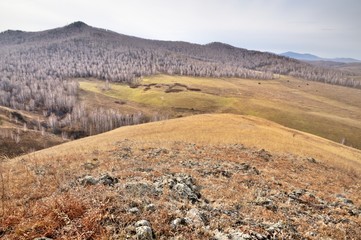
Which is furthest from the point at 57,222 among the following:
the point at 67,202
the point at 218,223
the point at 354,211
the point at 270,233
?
the point at 354,211

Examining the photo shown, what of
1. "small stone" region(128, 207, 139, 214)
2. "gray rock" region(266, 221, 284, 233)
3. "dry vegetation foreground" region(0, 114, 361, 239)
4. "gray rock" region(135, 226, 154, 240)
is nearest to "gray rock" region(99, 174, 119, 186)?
"dry vegetation foreground" region(0, 114, 361, 239)

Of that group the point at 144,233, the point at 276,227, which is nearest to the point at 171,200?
the point at 144,233

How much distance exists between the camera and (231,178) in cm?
2127

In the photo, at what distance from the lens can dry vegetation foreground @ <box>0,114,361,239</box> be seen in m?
9.41

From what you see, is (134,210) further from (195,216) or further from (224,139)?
(224,139)

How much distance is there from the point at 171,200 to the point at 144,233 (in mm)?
4100

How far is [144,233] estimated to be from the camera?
29.2 feet

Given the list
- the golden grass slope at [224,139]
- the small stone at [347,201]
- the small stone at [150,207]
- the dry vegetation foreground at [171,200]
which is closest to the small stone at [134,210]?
the dry vegetation foreground at [171,200]

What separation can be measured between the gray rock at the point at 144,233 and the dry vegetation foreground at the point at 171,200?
0.12ft

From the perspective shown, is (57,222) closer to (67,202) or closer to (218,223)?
(67,202)

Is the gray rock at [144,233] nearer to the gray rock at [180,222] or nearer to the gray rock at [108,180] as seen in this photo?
the gray rock at [180,222]

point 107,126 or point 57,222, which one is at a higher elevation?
point 57,222

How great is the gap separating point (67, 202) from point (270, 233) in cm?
839

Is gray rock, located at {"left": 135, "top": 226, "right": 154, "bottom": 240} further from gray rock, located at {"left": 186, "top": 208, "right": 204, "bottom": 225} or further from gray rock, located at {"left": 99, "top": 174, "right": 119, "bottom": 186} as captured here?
gray rock, located at {"left": 99, "top": 174, "right": 119, "bottom": 186}
